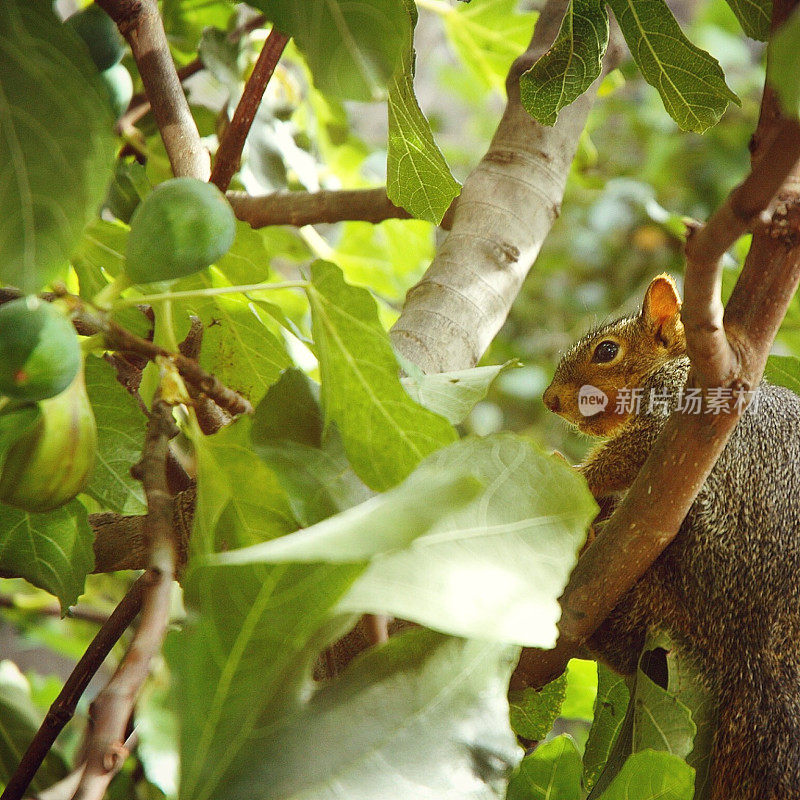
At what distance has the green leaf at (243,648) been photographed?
1.26 feet

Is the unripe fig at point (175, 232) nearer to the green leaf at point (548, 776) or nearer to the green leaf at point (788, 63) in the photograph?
the green leaf at point (788, 63)

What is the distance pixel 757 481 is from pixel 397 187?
451 mm

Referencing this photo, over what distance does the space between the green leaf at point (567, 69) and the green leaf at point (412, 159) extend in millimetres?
86

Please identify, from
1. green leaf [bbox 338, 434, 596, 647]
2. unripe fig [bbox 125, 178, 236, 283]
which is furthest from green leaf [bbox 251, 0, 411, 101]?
green leaf [bbox 338, 434, 596, 647]

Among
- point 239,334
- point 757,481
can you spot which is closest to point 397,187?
point 239,334

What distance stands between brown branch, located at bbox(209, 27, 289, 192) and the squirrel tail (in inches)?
25.2

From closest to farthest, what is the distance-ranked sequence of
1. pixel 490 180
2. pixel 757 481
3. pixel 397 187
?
pixel 397 187, pixel 757 481, pixel 490 180

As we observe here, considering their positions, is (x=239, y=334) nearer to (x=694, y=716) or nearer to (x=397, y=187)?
(x=397, y=187)

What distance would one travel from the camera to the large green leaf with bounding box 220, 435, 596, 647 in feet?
1.20

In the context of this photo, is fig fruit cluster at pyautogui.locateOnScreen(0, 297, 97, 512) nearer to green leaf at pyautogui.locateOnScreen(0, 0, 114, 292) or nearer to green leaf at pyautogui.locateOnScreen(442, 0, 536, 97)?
green leaf at pyautogui.locateOnScreen(0, 0, 114, 292)

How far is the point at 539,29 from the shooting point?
99cm

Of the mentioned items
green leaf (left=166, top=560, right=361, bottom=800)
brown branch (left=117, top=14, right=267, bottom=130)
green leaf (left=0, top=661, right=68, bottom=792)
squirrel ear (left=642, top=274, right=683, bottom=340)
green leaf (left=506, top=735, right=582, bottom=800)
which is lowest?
green leaf (left=0, top=661, right=68, bottom=792)

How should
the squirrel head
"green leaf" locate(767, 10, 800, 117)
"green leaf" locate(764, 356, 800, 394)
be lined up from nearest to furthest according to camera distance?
"green leaf" locate(767, 10, 800, 117) < "green leaf" locate(764, 356, 800, 394) < the squirrel head

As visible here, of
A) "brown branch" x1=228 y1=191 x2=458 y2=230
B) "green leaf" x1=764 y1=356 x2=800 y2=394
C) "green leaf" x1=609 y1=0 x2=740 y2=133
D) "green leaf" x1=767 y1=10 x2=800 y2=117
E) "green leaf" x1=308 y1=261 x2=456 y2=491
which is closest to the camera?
"green leaf" x1=767 y1=10 x2=800 y2=117
